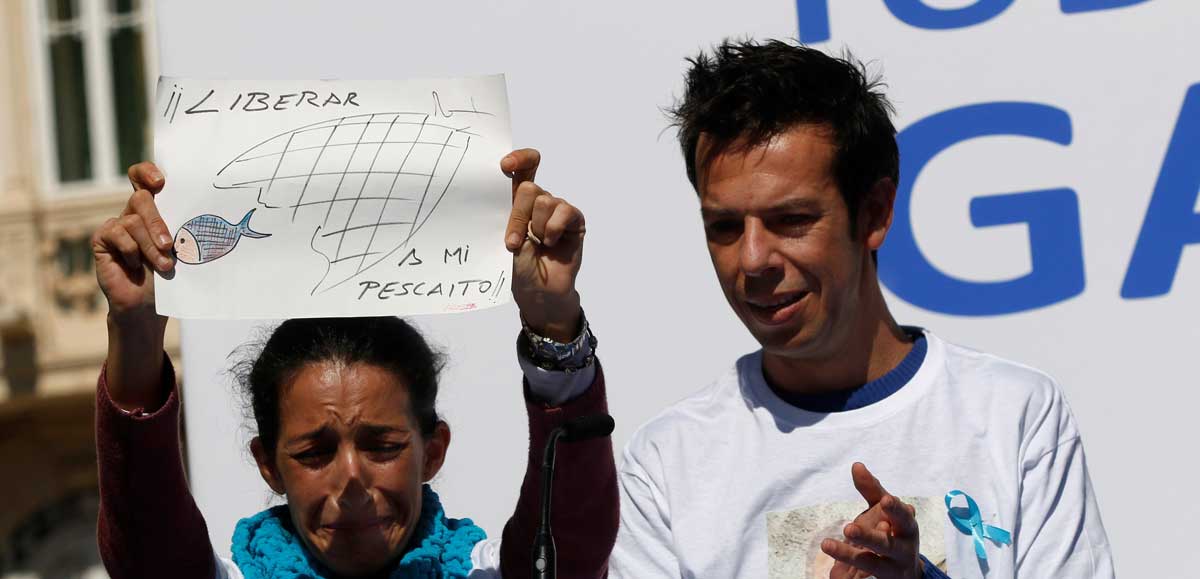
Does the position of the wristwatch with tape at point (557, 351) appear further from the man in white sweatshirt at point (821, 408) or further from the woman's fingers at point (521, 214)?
the man in white sweatshirt at point (821, 408)

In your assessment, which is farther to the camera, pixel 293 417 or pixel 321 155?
pixel 293 417

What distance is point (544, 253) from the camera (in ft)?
7.25

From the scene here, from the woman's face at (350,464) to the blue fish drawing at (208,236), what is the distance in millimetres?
285

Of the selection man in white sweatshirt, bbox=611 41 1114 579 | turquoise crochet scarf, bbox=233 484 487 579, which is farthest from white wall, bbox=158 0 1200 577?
turquoise crochet scarf, bbox=233 484 487 579

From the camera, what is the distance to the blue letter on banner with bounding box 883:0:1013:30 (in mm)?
2799

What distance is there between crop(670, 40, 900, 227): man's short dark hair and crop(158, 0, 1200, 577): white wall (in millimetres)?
307

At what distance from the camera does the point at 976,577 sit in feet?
7.57

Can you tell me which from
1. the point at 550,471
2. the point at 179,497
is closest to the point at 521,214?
the point at 550,471

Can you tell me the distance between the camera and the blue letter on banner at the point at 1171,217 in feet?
8.86

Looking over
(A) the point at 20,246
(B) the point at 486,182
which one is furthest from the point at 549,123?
(A) the point at 20,246

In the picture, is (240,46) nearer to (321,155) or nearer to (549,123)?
(549,123)

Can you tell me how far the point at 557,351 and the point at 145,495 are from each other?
0.55 metres

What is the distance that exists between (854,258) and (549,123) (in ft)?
2.29

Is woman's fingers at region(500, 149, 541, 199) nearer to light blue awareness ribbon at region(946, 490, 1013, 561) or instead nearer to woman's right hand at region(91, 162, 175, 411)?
woman's right hand at region(91, 162, 175, 411)
